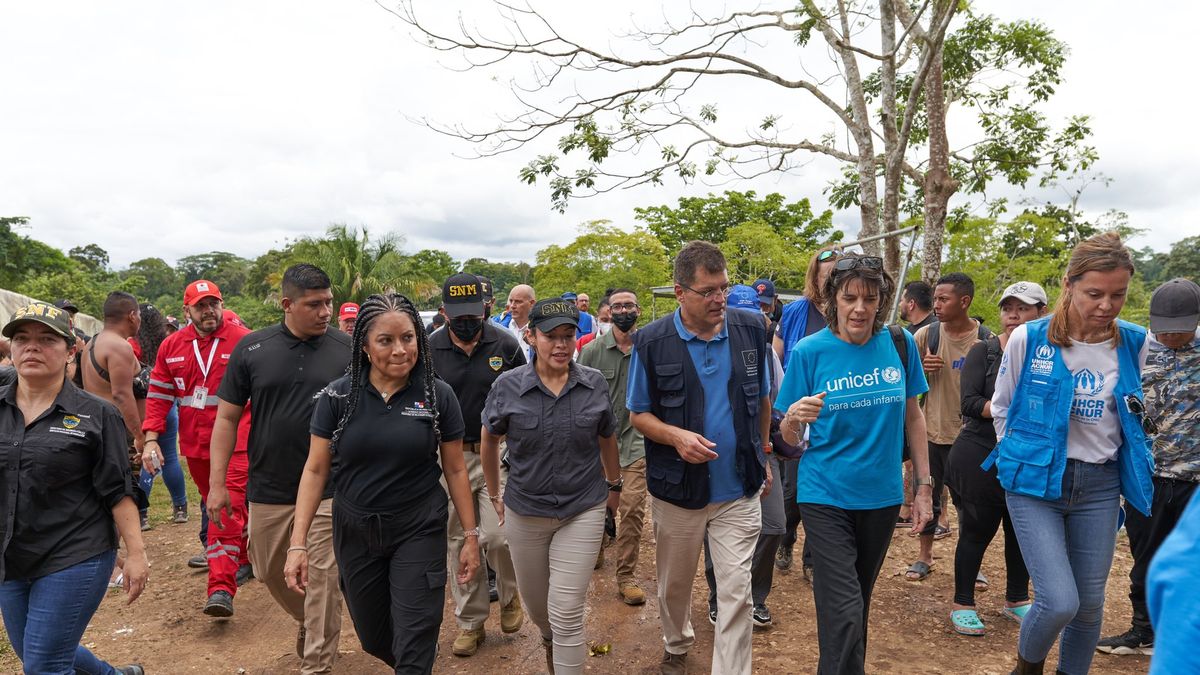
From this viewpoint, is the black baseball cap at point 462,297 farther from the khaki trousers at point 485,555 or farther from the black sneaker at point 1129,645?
the black sneaker at point 1129,645

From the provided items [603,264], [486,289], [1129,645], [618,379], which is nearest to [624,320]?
[618,379]

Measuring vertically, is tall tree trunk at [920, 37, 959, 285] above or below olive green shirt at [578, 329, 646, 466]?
above

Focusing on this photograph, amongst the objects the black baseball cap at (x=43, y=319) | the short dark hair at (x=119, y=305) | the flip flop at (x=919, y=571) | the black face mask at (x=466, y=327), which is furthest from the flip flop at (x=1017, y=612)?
the short dark hair at (x=119, y=305)

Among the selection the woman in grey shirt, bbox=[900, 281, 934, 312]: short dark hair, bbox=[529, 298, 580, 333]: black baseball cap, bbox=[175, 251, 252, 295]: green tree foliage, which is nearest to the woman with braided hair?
the woman in grey shirt

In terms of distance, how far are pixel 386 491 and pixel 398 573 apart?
1.22 ft

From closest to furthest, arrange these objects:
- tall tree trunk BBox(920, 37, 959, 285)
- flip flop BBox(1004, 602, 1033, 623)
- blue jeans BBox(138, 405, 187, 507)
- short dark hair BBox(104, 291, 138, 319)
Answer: flip flop BBox(1004, 602, 1033, 623), short dark hair BBox(104, 291, 138, 319), blue jeans BBox(138, 405, 187, 507), tall tree trunk BBox(920, 37, 959, 285)

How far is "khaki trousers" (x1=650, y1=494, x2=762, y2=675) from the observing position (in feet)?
11.5

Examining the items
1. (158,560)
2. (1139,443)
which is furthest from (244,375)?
(1139,443)

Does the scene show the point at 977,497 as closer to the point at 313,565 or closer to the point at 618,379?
the point at 618,379

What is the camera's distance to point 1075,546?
10.9ft

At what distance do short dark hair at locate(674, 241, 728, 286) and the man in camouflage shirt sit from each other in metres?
2.42

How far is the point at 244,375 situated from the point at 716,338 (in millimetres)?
2657

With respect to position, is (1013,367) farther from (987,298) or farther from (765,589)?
(987,298)

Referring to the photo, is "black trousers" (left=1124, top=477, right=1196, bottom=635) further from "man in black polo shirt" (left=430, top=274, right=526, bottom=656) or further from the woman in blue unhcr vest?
"man in black polo shirt" (left=430, top=274, right=526, bottom=656)
